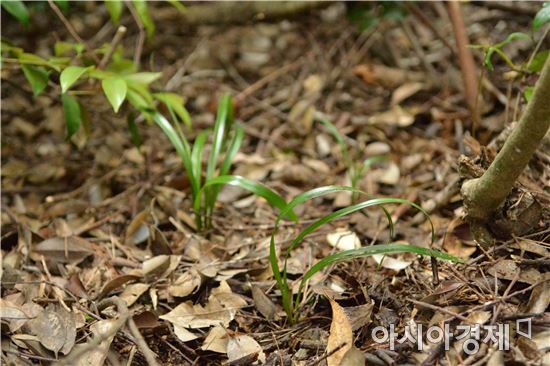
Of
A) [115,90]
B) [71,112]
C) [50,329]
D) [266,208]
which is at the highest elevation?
[115,90]

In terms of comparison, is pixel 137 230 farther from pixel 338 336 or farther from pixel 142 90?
pixel 338 336

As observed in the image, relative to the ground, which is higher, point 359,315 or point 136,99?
point 136,99

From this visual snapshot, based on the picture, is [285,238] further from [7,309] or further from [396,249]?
[7,309]

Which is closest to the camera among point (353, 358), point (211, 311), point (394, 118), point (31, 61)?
point (353, 358)

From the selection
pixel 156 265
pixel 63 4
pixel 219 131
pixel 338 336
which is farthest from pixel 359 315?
Result: pixel 63 4

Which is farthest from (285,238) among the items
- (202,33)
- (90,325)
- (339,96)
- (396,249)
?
(202,33)

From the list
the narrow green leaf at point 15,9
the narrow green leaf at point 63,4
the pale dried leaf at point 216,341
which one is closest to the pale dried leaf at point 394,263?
the pale dried leaf at point 216,341

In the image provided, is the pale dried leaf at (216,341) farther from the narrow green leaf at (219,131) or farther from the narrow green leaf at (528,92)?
the narrow green leaf at (528,92)
